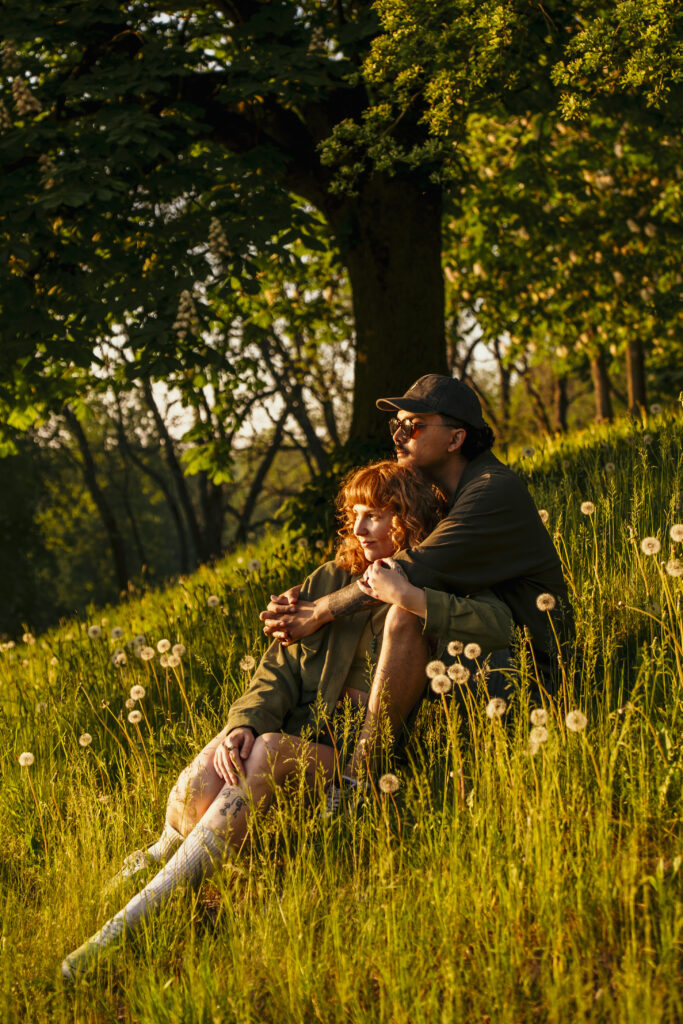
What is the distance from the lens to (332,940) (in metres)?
2.98

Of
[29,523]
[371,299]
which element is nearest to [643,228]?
[371,299]

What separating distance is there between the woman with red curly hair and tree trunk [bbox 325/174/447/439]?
4.53 m

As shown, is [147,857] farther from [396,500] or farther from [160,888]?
[396,500]

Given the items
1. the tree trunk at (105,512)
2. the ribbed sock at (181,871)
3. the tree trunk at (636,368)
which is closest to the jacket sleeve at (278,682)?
the ribbed sock at (181,871)

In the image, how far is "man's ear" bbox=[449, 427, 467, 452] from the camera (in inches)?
171

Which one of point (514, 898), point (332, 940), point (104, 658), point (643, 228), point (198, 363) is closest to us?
point (514, 898)

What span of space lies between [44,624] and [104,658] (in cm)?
2460

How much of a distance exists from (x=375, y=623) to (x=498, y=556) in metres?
0.60

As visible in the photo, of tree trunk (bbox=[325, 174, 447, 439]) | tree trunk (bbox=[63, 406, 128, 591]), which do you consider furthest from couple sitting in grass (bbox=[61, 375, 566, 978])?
tree trunk (bbox=[63, 406, 128, 591])

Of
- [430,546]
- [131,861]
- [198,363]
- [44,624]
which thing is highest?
[198,363]

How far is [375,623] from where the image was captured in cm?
408

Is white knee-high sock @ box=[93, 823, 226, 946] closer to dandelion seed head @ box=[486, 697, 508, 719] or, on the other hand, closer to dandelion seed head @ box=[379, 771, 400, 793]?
dandelion seed head @ box=[379, 771, 400, 793]

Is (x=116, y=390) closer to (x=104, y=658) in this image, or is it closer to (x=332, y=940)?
(x=104, y=658)

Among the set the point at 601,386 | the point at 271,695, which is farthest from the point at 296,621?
the point at 601,386
